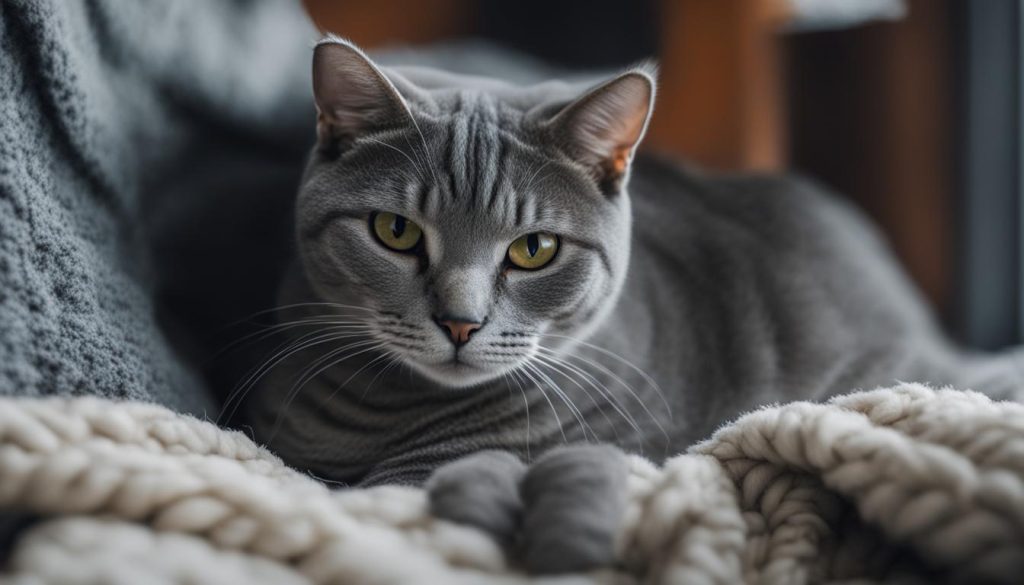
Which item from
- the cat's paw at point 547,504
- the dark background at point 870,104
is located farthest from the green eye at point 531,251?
the dark background at point 870,104

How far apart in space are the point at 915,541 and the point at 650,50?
173 cm

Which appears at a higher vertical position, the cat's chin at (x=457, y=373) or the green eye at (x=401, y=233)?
the green eye at (x=401, y=233)

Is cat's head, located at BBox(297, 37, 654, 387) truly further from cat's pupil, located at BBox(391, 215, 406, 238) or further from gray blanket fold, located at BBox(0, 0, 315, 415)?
gray blanket fold, located at BBox(0, 0, 315, 415)

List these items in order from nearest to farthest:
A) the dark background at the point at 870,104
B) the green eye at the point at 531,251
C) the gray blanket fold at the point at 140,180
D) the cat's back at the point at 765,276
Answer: the gray blanket fold at the point at 140,180, the green eye at the point at 531,251, the cat's back at the point at 765,276, the dark background at the point at 870,104

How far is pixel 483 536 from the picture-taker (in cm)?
73

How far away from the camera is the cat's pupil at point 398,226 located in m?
1.10

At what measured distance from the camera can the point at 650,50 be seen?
220 centimetres

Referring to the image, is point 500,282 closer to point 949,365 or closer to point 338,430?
point 338,430

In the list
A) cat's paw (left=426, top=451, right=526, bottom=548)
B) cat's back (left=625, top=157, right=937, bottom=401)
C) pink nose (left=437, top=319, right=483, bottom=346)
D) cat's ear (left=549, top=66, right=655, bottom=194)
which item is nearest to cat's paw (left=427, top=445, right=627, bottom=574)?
Result: cat's paw (left=426, top=451, right=526, bottom=548)

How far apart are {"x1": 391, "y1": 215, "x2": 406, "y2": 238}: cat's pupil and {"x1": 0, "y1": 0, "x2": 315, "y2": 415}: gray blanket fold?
0.36 meters

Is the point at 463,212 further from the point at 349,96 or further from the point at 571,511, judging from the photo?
the point at 571,511

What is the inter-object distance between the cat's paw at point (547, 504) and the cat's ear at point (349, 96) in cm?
53

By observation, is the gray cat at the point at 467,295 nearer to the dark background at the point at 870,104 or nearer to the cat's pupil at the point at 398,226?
the cat's pupil at the point at 398,226

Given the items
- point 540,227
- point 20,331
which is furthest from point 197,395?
point 540,227
